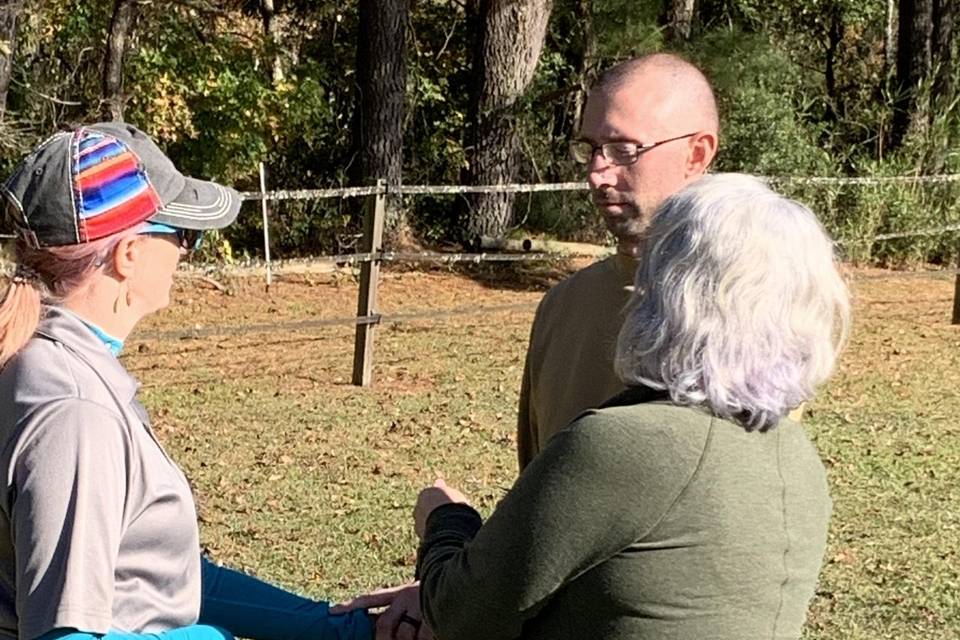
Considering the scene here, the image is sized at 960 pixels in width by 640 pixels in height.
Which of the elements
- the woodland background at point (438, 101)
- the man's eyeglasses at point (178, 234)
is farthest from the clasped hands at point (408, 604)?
the woodland background at point (438, 101)

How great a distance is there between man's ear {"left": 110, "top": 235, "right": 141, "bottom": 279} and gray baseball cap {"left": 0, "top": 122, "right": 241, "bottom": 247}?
0.8 inches

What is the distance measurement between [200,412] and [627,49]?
8332 mm

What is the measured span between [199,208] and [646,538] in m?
0.84

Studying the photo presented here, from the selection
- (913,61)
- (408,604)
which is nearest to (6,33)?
(408,604)

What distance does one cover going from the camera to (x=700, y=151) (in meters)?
2.99

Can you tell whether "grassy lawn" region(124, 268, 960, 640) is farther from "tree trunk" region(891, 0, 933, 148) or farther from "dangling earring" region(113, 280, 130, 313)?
"tree trunk" region(891, 0, 933, 148)

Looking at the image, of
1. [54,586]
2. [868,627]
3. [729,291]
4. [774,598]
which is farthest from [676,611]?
[868,627]

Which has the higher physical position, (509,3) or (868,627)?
(509,3)

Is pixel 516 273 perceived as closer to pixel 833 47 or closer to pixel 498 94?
pixel 498 94

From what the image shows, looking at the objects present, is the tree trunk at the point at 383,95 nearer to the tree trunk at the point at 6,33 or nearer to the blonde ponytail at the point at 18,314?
the tree trunk at the point at 6,33

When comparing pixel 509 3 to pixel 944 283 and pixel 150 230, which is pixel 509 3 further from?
pixel 150 230

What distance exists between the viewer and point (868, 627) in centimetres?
512

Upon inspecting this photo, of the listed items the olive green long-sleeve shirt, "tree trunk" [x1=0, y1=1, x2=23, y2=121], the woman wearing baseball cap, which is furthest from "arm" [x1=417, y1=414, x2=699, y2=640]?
"tree trunk" [x1=0, y1=1, x2=23, y2=121]

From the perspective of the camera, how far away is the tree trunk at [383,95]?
15961mm
